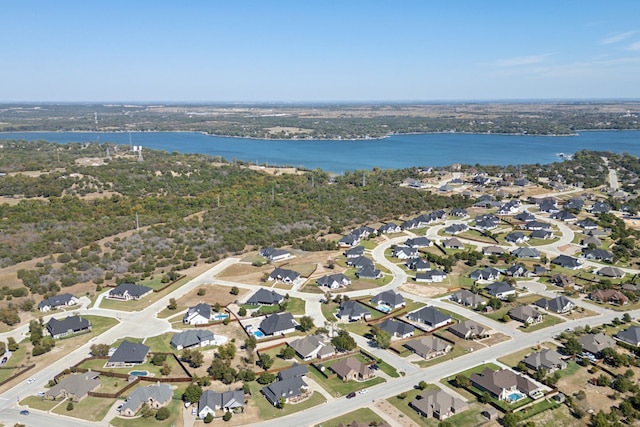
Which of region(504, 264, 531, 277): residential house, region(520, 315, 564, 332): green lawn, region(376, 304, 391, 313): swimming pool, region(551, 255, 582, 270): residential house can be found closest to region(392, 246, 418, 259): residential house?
region(504, 264, 531, 277): residential house

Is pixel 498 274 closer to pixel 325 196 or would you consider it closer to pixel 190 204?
pixel 325 196

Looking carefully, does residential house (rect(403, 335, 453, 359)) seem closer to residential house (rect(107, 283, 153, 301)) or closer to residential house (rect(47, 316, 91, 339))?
residential house (rect(107, 283, 153, 301))

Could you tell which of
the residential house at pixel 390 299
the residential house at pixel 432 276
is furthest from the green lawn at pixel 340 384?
the residential house at pixel 432 276

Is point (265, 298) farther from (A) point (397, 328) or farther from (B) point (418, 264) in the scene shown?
(B) point (418, 264)

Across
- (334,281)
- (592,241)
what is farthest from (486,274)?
(592,241)

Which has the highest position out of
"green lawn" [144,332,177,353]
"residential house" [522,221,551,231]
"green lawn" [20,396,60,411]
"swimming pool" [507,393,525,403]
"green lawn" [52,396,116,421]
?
"residential house" [522,221,551,231]

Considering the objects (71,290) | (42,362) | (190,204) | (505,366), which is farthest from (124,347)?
(190,204)

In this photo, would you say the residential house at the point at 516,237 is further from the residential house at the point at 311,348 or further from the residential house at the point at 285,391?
the residential house at the point at 285,391
